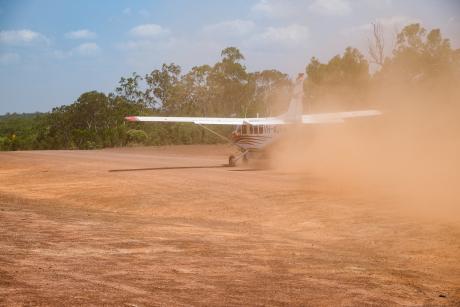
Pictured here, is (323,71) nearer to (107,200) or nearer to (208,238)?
(107,200)

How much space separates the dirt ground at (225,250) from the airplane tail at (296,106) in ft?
43.7

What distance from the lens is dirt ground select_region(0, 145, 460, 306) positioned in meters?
6.92

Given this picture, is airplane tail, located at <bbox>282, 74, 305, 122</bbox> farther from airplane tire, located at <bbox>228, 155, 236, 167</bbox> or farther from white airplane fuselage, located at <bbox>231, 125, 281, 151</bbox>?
airplane tire, located at <bbox>228, 155, 236, 167</bbox>

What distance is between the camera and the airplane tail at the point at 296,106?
106 ft

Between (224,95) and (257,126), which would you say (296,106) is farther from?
(224,95)

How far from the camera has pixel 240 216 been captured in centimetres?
1483

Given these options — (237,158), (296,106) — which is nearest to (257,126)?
(237,158)

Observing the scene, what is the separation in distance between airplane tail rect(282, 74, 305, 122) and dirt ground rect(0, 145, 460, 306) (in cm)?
1331

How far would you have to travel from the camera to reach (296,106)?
108 feet

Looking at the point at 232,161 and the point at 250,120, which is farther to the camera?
the point at 250,120

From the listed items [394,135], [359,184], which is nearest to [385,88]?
[394,135]

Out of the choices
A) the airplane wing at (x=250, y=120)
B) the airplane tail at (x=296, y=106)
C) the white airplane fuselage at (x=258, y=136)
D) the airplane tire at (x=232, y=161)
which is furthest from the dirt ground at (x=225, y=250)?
the airplane tail at (x=296, y=106)

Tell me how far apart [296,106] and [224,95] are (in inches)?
2390

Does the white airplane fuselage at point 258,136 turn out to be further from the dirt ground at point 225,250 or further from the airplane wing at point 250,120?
the dirt ground at point 225,250
